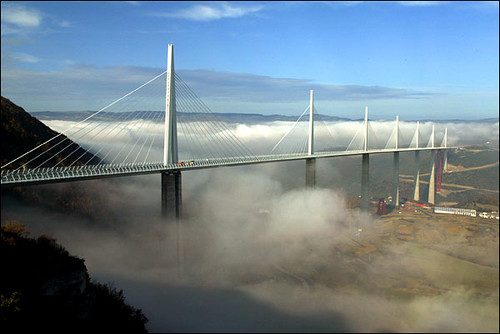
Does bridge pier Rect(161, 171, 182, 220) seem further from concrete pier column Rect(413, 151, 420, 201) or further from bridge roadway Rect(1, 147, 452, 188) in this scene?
concrete pier column Rect(413, 151, 420, 201)

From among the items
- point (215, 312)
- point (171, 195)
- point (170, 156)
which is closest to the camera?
point (215, 312)

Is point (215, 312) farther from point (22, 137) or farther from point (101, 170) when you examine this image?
point (22, 137)

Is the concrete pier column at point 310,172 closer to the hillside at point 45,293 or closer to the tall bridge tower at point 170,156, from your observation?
the tall bridge tower at point 170,156

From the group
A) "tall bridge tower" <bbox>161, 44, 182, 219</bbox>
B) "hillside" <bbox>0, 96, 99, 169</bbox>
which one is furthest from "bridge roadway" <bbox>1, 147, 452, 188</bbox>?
"hillside" <bbox>0, 96, 99, 169</bbox>

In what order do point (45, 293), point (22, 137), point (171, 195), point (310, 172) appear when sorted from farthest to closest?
point (310, 172) → point (22, 137) → point (171, 195) → point (45, 293)

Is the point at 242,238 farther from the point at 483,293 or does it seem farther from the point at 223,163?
the point at 483,293

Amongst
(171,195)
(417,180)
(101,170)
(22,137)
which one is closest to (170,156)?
(171,195)
